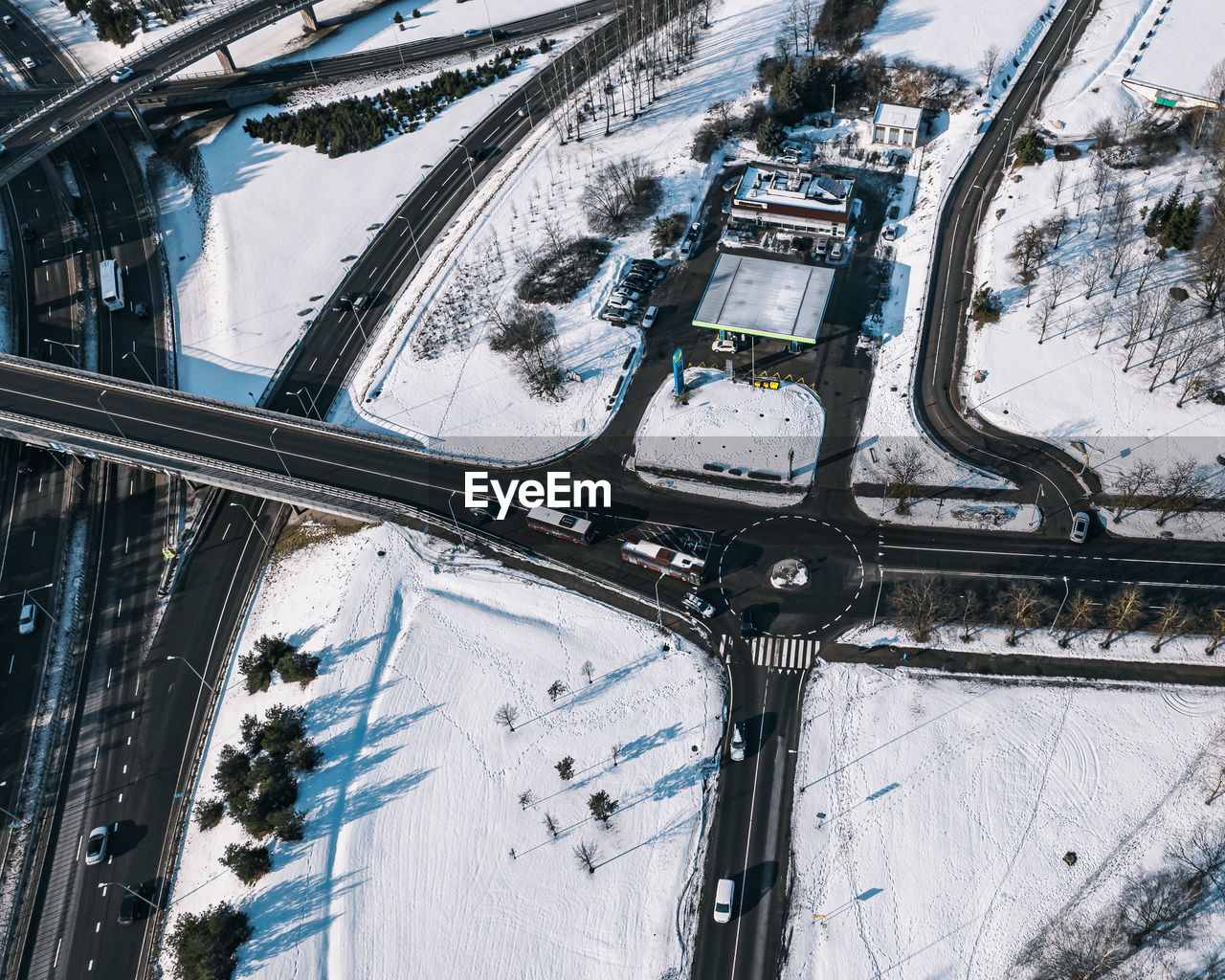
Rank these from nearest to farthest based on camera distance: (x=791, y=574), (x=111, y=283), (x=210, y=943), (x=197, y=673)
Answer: (x=210, y=943) → (x=791, y=574) → (x=197, y=673) → (x=111, y=283)

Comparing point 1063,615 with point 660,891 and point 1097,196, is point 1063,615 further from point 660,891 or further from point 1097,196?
point 1097,196

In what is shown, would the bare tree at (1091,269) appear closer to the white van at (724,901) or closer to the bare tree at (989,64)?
the bare tree at (989,64)

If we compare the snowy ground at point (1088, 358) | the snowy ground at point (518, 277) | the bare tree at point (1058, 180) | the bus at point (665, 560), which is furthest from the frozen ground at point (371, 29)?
the bus at point (665, 560)

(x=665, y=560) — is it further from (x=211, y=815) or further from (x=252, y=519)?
(x=252, y=519)

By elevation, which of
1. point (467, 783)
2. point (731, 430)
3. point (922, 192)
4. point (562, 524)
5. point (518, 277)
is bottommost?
point (467, 783)

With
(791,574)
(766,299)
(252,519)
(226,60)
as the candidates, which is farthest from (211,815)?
(226,60)
